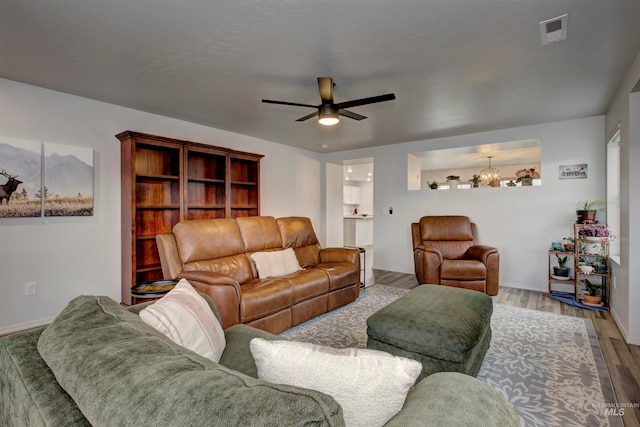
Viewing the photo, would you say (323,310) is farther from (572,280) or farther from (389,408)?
(572,280)

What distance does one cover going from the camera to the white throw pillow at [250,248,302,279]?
346 centimetres

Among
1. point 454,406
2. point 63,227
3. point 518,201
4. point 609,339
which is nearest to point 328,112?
point 454,406

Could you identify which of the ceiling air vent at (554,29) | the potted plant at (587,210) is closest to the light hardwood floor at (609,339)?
the potted plant at (587,210)

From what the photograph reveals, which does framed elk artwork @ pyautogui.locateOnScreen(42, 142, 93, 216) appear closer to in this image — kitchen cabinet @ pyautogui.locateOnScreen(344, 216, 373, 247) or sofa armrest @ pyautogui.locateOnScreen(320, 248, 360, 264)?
sofa armrest @ pyautogui.locateOnScreen(320, 248, 360, 264)

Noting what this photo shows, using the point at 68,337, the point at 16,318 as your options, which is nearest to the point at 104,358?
the point at 68,337

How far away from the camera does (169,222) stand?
407 centimetres

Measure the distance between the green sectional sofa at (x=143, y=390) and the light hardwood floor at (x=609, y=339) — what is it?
187 cm

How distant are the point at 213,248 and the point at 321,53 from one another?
2162 mm

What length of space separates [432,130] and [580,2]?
2951mm

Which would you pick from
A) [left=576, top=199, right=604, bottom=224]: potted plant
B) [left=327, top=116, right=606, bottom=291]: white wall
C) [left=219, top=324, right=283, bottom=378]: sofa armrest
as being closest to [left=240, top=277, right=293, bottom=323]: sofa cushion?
[left=219, top=324, right=283, bottom=378]: sofa armrest

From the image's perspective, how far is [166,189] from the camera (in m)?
4.05

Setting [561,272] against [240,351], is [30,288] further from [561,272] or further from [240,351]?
[561,272]

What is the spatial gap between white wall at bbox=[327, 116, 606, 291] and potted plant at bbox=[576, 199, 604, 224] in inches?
2.9

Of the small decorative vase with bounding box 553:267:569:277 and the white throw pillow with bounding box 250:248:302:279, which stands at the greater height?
the white throw pillow with bounding box 250:248:302:279
